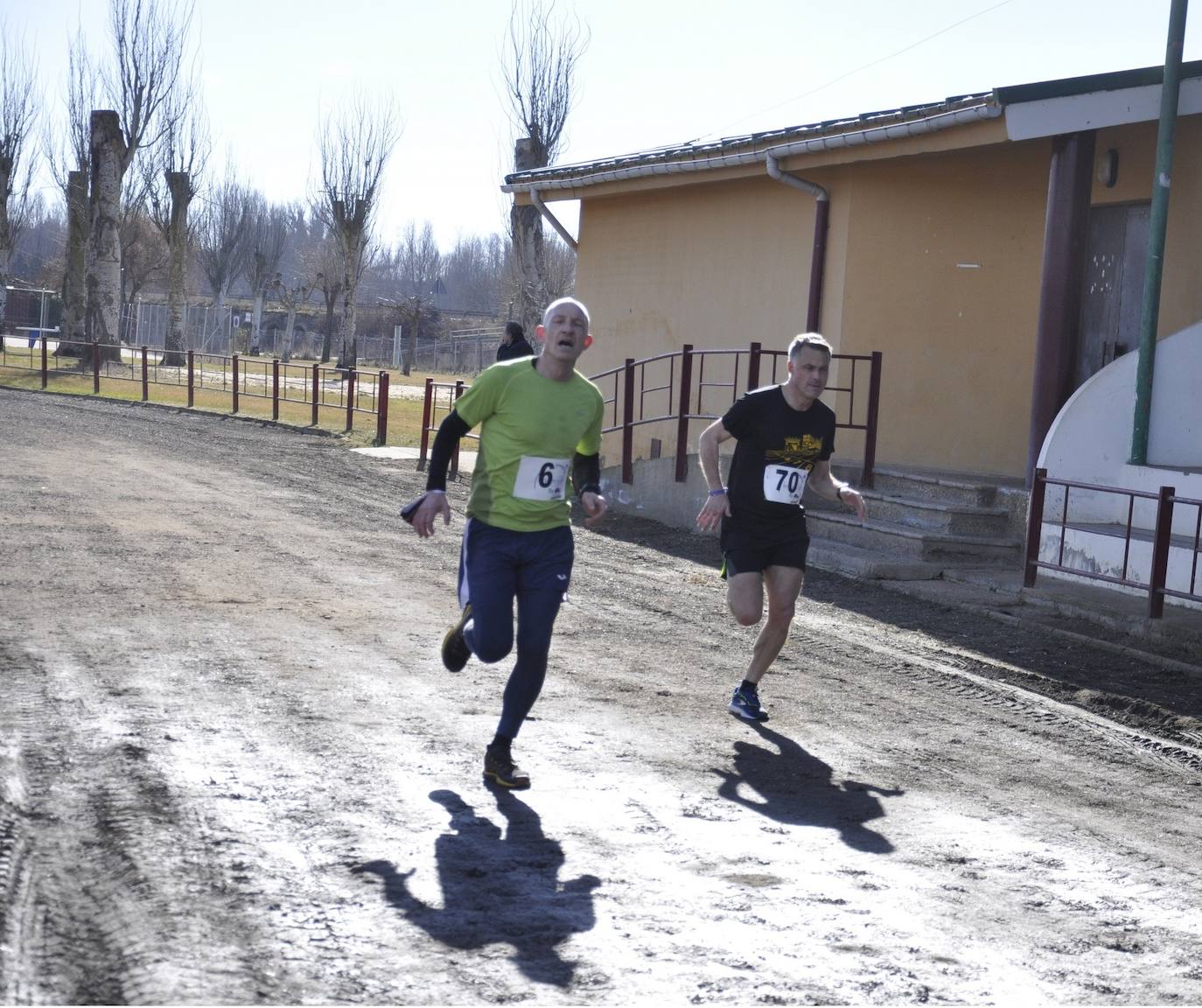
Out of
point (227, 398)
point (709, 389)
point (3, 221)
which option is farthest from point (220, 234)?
point (709, 389)

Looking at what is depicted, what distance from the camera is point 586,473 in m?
5.90

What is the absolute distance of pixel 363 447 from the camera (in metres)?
22.2

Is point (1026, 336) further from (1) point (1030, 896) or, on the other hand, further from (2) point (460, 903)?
(2) point (460, 903)

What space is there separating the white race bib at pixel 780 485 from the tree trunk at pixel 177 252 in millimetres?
40999

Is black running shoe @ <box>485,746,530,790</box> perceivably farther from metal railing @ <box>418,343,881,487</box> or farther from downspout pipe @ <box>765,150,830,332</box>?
downspout pipe @ <box>765,150,830,332</box>

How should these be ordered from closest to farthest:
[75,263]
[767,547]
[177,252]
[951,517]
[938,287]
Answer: [767,547] → [951,517] → [938,287] → [75,263] → [177,252]

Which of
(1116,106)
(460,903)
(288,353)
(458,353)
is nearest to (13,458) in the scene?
(1116,106)

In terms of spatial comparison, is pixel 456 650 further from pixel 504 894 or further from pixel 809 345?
pixel 809 345

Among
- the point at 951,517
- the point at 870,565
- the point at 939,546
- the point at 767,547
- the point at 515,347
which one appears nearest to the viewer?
the point at 767,547

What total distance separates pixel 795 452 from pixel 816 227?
346 inches

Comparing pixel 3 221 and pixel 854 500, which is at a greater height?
pixel 3 221

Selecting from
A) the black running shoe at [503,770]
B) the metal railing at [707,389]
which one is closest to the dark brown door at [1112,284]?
the metal railing at [707,389]

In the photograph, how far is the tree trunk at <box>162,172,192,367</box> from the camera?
45.7 meters

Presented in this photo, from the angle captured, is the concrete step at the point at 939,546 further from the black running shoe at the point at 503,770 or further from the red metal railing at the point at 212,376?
the red metal railing at the point at 212,376
